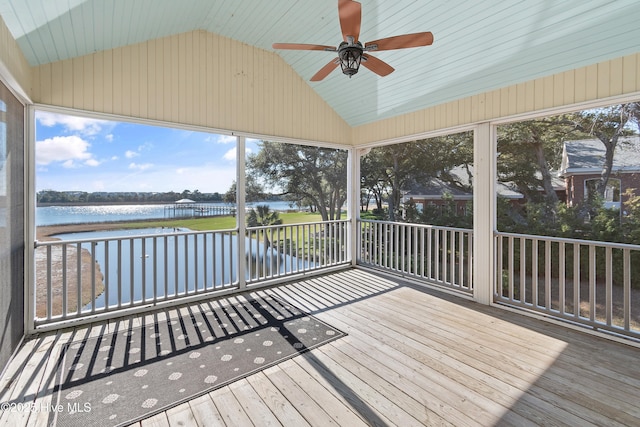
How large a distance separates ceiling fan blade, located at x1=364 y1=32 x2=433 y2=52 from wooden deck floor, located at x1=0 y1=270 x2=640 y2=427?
2518 mm

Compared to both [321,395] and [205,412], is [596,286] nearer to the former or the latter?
[321,395]

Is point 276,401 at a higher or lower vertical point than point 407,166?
lower

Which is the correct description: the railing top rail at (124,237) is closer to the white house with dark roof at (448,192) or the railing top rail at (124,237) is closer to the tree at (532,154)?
the white house with dark roof at (448,192)

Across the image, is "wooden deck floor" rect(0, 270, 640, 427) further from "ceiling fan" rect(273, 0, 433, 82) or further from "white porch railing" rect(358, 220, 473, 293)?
"ceiling fan" rect(273, 0, 433, 82)

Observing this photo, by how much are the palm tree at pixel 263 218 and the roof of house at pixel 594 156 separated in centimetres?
436

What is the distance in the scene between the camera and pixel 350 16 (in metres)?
2.00

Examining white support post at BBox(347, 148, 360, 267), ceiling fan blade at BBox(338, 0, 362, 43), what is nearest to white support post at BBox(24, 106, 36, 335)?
ceiling fan blade at BBox(338, 0, 362, 43)

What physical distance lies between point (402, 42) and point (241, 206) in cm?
293

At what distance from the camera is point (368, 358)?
2.45m

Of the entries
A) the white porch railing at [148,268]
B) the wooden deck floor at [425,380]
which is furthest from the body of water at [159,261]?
the wooden deck floor at [425,380]

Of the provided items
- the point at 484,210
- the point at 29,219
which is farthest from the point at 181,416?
the point at 484,210

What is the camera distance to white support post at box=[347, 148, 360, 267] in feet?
18.1

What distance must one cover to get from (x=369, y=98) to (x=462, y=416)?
4082mm

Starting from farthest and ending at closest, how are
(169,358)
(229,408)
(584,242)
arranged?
1. (584,242)
2. (169,358)
3. (229,408)
